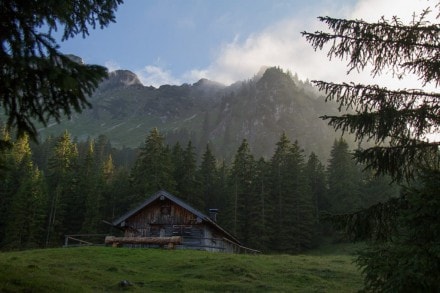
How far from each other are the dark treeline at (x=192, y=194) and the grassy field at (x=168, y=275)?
1221 inches

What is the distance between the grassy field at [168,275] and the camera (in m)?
13.7

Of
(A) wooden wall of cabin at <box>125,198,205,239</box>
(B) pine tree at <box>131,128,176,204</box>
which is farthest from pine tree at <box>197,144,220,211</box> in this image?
(A) wooden wall of cabin at <box>125,198,205,239</box>

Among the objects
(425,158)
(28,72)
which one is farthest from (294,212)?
(28,72)

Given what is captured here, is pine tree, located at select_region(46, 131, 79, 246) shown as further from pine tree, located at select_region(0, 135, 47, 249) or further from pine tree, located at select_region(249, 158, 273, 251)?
pine tree, located at select_region(249, 158, 273, 251)

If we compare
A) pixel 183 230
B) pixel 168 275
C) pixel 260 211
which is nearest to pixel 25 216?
pixel 183 230

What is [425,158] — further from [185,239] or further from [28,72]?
[185,239]

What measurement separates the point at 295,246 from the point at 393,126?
49.7 m

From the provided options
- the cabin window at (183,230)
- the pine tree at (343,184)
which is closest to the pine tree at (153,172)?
the cabin window at (183,230)

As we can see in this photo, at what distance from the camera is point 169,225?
123 ft

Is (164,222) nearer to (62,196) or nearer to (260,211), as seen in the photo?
(260,211)

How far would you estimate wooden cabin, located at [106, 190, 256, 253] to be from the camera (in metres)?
35.0

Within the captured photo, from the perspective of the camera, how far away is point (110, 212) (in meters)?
65.7

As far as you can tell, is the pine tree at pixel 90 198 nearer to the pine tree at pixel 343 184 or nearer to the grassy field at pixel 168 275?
the grassy field at pixel 168 275

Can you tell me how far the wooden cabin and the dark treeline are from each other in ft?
54.1
